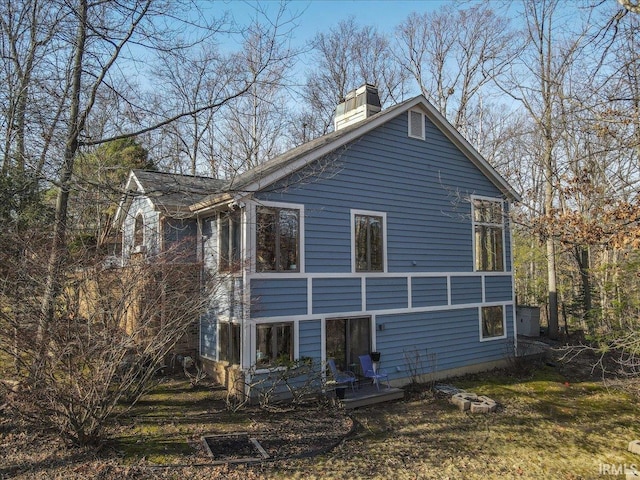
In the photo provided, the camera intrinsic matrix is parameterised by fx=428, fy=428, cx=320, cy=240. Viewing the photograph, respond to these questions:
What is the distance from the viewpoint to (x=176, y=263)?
8.48m

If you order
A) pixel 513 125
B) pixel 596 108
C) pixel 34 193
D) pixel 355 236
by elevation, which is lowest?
pixel 355 236

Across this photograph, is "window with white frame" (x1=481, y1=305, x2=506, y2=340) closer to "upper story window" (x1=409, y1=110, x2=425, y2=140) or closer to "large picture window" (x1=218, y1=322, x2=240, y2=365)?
"upper story window" (x1=409, y1=110, x2=425, y2=140)

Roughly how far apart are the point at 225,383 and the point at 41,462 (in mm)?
4245

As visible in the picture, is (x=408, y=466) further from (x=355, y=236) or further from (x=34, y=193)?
(x=34, y=193)

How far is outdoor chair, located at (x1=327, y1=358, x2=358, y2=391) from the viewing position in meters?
9.35

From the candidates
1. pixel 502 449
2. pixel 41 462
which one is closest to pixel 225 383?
pixel 41 462

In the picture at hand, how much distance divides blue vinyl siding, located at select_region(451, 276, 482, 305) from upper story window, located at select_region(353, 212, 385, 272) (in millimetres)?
2858

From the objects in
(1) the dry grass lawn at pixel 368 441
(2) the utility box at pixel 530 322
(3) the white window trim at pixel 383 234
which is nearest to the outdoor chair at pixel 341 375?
(1) the dry grass lawn at pixel 368 441

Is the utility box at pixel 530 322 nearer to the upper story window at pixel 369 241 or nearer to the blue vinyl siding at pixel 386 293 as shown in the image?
the blue vinyl siding at pixel 386 293

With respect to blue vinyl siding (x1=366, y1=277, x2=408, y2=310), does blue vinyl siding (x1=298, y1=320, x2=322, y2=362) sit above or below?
below

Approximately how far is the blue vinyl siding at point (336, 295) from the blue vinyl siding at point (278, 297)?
353 mm

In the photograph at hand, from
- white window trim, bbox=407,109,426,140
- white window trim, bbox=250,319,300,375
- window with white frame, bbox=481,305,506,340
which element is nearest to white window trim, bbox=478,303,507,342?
window with white frame, bbox=481,305,506,340

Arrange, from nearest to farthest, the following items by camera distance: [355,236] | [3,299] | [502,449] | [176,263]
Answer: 1. [3,299]
2. [502,449]
3. [176,263]
4. [355,236]

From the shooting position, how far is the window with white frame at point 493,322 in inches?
517
